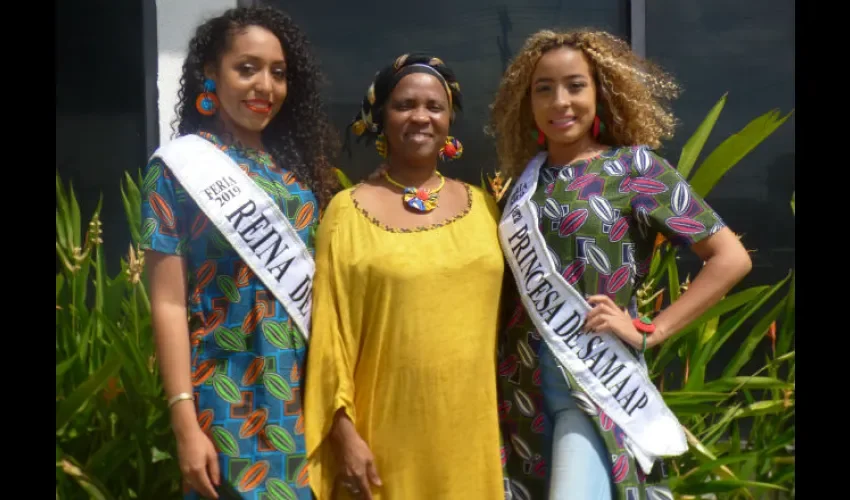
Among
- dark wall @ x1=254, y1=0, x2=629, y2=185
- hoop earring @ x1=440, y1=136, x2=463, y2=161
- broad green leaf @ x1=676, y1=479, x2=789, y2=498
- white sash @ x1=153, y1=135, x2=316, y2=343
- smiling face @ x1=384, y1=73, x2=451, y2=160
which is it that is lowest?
broad green leaf @ x1=676, y1=479, x2=789, y2=498

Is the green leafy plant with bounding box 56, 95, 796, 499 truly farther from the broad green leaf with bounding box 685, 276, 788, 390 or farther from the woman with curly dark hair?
the woman with curly dark hair

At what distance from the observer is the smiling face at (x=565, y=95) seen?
2.37 metres

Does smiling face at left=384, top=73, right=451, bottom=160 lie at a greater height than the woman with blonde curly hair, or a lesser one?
greater

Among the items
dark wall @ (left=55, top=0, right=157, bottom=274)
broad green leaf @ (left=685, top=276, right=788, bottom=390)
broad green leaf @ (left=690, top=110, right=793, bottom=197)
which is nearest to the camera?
broad green leaf @ (left=685, top=276, right=788, bottom=390)

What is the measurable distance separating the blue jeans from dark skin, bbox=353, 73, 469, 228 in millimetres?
463

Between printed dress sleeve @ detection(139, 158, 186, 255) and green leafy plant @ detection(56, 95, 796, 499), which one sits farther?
green leafy plant @ detection(56, 95, 796, 499)

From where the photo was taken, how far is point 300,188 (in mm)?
2379

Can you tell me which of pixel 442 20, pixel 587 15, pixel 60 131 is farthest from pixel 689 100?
pixel 60 131

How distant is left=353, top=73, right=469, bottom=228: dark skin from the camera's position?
2.35 metres

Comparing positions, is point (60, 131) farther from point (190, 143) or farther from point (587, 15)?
point (587, 15)

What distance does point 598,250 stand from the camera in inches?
89.5

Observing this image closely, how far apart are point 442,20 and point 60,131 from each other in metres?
1.74

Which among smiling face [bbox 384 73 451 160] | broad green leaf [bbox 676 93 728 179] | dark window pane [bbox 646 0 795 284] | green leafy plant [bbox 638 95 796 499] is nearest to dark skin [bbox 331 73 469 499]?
smiling face [bbox 384 73 451 160]

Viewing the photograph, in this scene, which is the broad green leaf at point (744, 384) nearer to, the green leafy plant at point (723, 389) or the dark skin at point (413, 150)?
the green leafy plant at point (723, 389)
